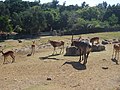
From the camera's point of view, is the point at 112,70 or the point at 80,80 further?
the point at 112,70

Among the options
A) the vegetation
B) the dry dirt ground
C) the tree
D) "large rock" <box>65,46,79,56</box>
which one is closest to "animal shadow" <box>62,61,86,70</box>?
the dry dirt ground

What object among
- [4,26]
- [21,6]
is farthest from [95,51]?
[21,6]

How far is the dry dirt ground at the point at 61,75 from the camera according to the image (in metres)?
22.1

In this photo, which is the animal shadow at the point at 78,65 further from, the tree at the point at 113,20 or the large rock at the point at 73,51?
the tree at the point at 113,20

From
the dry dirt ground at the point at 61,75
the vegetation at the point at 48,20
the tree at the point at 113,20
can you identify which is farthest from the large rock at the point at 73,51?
the tree at the point at 113,20

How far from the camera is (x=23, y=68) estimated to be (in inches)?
1078

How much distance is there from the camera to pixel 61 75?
24.8 metres

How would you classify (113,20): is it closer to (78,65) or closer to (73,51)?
(73,51)

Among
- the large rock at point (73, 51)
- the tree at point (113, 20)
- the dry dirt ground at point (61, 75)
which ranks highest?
the tree at point (113, 20)

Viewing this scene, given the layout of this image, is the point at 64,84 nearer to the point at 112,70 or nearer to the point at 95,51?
the point at 112,70

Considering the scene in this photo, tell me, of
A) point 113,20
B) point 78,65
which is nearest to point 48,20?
point 113,20

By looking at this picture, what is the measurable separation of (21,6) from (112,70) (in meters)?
85.9

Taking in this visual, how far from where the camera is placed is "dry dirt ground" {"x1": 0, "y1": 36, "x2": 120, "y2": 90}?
72.6 feet

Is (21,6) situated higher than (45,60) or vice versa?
(21,6)
